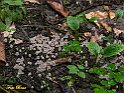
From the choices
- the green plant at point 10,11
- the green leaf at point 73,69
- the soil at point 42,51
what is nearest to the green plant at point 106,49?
the soil at point 42,51

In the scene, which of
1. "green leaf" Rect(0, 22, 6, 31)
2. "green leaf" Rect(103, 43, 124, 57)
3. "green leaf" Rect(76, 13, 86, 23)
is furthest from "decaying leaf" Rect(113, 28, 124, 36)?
"green leaf" Rect(0, 22, 6, 31)

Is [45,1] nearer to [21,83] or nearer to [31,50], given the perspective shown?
[31,50]

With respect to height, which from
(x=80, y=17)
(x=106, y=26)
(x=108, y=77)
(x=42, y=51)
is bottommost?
(x=108, y=77)

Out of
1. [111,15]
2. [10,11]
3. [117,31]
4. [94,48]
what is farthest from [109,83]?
[10,11]

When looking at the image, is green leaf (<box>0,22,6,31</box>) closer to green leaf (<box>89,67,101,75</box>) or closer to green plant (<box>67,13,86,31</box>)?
green plant (<box>67,13,86,31</box>)

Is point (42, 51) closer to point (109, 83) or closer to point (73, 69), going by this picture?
point (73, 69)

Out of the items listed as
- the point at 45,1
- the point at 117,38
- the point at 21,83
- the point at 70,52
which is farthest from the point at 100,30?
the point at 21,83
